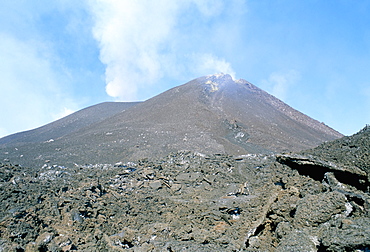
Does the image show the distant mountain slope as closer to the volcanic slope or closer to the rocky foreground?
the volcanic slope

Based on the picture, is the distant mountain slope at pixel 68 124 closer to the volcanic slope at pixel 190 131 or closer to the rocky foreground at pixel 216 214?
the volcanic slope at pixel 190 131

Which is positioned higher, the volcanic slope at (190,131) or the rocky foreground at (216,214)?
the volcanic slope at (190,131)

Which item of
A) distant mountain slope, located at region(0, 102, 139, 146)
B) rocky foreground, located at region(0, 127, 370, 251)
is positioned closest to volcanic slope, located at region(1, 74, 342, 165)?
distant mountain slope, located at region(0, 102, 139, 146)

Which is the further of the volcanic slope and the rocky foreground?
the volcanic slope

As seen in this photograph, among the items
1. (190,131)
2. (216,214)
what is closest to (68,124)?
(190,131)

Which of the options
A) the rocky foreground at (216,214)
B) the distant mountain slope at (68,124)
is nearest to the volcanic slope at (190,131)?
the distant mountain slope at (68,124)

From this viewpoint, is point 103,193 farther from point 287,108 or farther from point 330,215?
point 287,108
